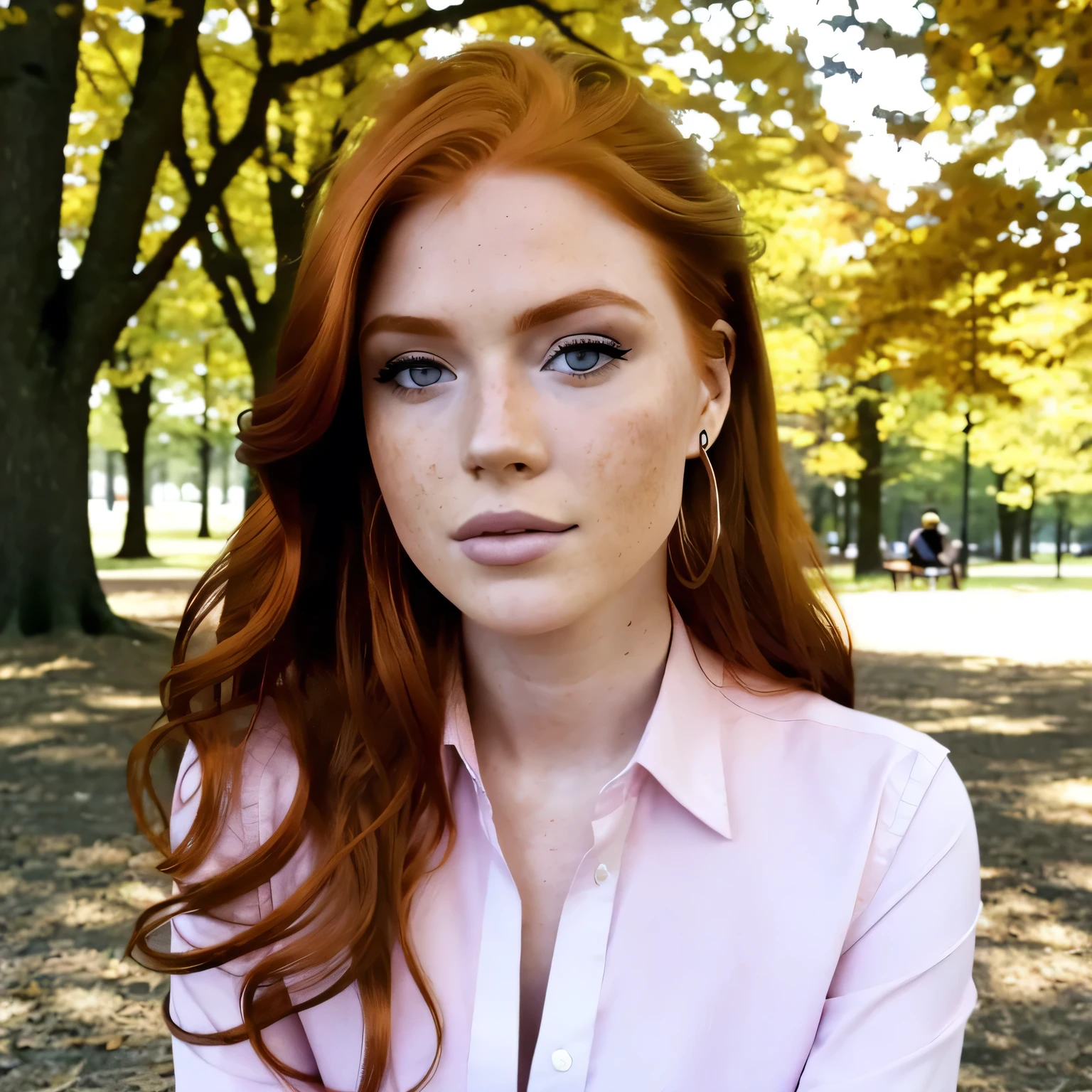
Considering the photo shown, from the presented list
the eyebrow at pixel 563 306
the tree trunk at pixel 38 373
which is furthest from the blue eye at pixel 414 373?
the tree trunk at pixel 38 373

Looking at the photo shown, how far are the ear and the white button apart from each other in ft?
3.09

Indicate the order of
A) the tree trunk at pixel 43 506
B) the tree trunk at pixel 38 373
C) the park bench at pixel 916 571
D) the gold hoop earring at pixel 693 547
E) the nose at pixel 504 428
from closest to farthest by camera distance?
the nose at pixel 504 428 → the gold hoop earring at pixel 693 547 → the tree trunk at pixel 38 373 → the tree trunk at pixel 43 506 → the park bench at pixel 916 571

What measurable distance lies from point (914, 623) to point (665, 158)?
1469 cm

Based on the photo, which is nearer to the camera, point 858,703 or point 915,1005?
point 915,1005

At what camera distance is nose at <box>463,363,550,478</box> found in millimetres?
1604

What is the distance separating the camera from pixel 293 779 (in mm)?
1939

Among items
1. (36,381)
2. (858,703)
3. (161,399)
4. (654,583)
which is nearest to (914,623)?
(858,703)

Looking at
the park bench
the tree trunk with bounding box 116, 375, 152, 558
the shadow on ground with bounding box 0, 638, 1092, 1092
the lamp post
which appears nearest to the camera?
the shadow on ground with bounding box 0, 638, 1092, 1092

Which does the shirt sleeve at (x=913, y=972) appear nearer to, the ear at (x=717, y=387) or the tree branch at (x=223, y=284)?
the ear at (x=717, y=387)

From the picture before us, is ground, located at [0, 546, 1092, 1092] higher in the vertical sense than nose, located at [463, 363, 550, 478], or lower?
lower

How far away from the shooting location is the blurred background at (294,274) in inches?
171

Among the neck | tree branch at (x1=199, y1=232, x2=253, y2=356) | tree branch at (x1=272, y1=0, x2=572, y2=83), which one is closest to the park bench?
tree branch at (x1=199, y1=232, x2=253, y2=356)

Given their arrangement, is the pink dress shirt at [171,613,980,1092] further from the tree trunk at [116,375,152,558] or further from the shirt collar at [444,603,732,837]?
the tree trunk at [116,375,152,558]

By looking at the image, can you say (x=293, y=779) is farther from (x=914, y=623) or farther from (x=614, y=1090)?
(x=914, y=623)
